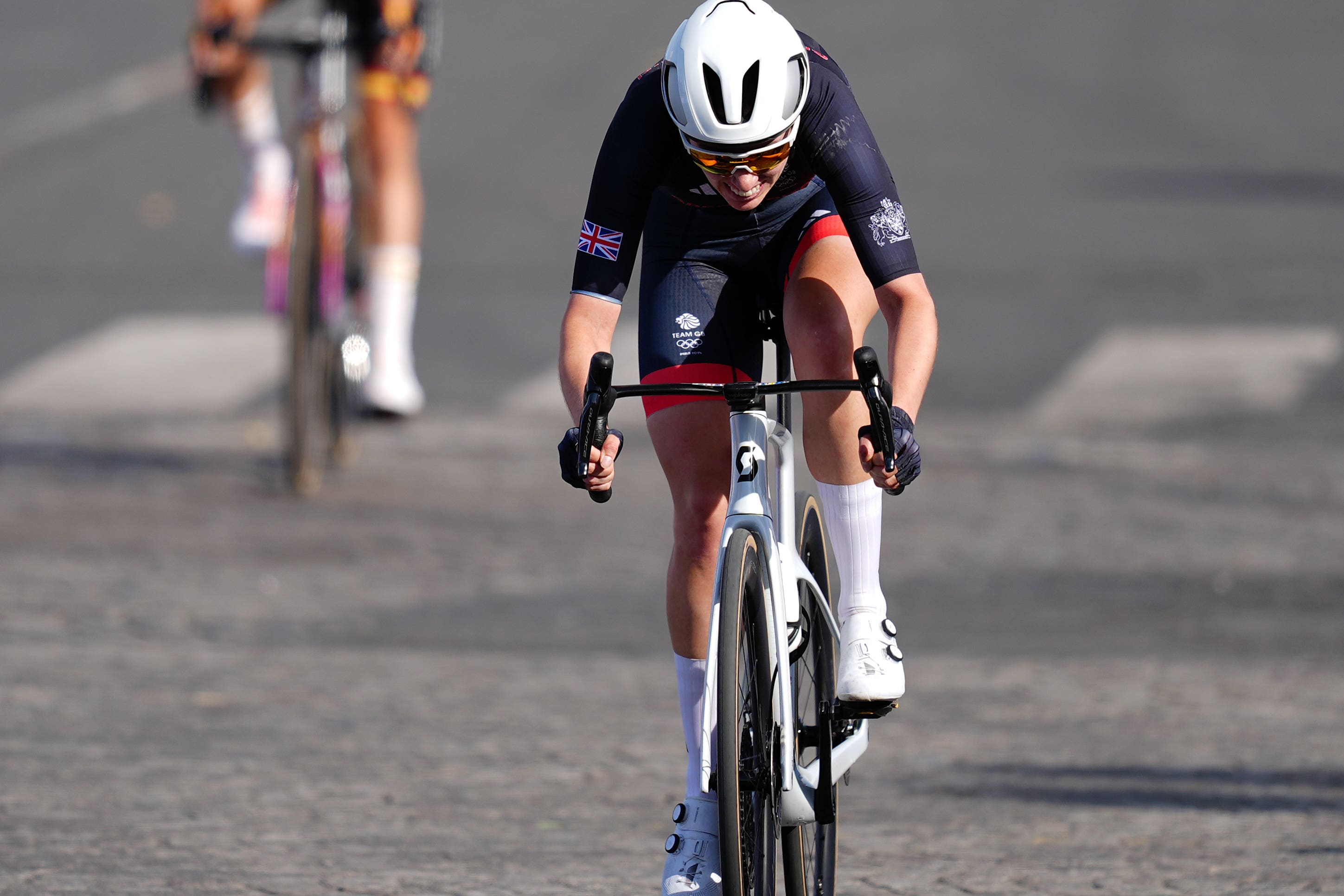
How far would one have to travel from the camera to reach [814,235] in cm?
470

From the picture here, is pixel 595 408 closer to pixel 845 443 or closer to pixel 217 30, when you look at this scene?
pixel 845 443

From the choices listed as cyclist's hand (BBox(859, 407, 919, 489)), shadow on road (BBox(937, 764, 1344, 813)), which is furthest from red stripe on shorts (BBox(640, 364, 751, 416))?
shadow on road (BBox(937, 764, 1344, 813))

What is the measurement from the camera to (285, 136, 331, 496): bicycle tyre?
9.32 metres

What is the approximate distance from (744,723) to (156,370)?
8.51 meters

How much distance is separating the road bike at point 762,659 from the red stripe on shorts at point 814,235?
0.36 meters

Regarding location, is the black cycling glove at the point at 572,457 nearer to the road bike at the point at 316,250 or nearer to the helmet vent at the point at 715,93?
the helmet vent at the point at 715,93

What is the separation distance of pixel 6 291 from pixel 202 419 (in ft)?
10.5

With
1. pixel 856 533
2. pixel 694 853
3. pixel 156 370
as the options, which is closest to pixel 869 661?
pixel 856 533

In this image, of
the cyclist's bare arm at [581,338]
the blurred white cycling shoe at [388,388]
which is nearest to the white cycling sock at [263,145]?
the blurred white cycling shoe at [388,388]

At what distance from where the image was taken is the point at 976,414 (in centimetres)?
1140

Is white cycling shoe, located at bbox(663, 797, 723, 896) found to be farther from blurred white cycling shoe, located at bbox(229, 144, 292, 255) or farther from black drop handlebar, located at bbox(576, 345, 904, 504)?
blurred white cycling shoe, located at bbox(229, 144, 292, 255)

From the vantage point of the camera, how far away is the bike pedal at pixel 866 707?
445 centimetres

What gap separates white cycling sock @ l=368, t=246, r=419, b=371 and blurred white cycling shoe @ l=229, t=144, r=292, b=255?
0.58 metres

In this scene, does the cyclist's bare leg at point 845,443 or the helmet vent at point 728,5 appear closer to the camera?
the helmet vent at point 728,5
